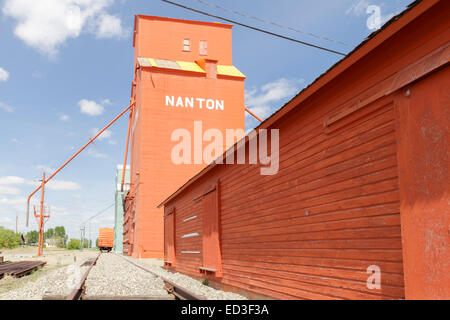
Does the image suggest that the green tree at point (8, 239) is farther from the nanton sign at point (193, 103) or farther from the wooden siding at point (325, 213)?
the wooden siding at point (325, 213)

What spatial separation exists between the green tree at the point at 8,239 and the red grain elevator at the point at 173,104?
2419 inches

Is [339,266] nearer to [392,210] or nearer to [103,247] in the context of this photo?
[392,210]

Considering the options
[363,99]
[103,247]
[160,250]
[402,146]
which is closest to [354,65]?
[363,99]

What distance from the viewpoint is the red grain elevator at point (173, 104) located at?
90.9 feet

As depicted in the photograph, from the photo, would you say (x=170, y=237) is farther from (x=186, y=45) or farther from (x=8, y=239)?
(x=8, y=239)

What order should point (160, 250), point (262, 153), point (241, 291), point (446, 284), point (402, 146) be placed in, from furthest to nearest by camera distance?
1. point (160, 250)
2. point (241, 291)
3. point (262, 153)
4. point (402, 146)
5. point (446, 284)

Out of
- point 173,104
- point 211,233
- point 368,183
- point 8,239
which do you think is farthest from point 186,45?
point 8,239

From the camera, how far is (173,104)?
95.2 feet

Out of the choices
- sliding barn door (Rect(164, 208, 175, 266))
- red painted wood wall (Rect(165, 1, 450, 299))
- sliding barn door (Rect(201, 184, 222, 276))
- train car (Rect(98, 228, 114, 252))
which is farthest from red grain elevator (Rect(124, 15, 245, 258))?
train car (Rect(98, 228, 114, 252))

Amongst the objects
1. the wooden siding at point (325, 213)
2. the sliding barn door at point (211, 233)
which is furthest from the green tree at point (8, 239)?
the wooden siding at point (325, 213)

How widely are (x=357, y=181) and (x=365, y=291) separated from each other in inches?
56.7

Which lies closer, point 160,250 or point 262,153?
point 262,153

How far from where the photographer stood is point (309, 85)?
6.50 m

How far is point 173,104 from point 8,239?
71.0 meters
